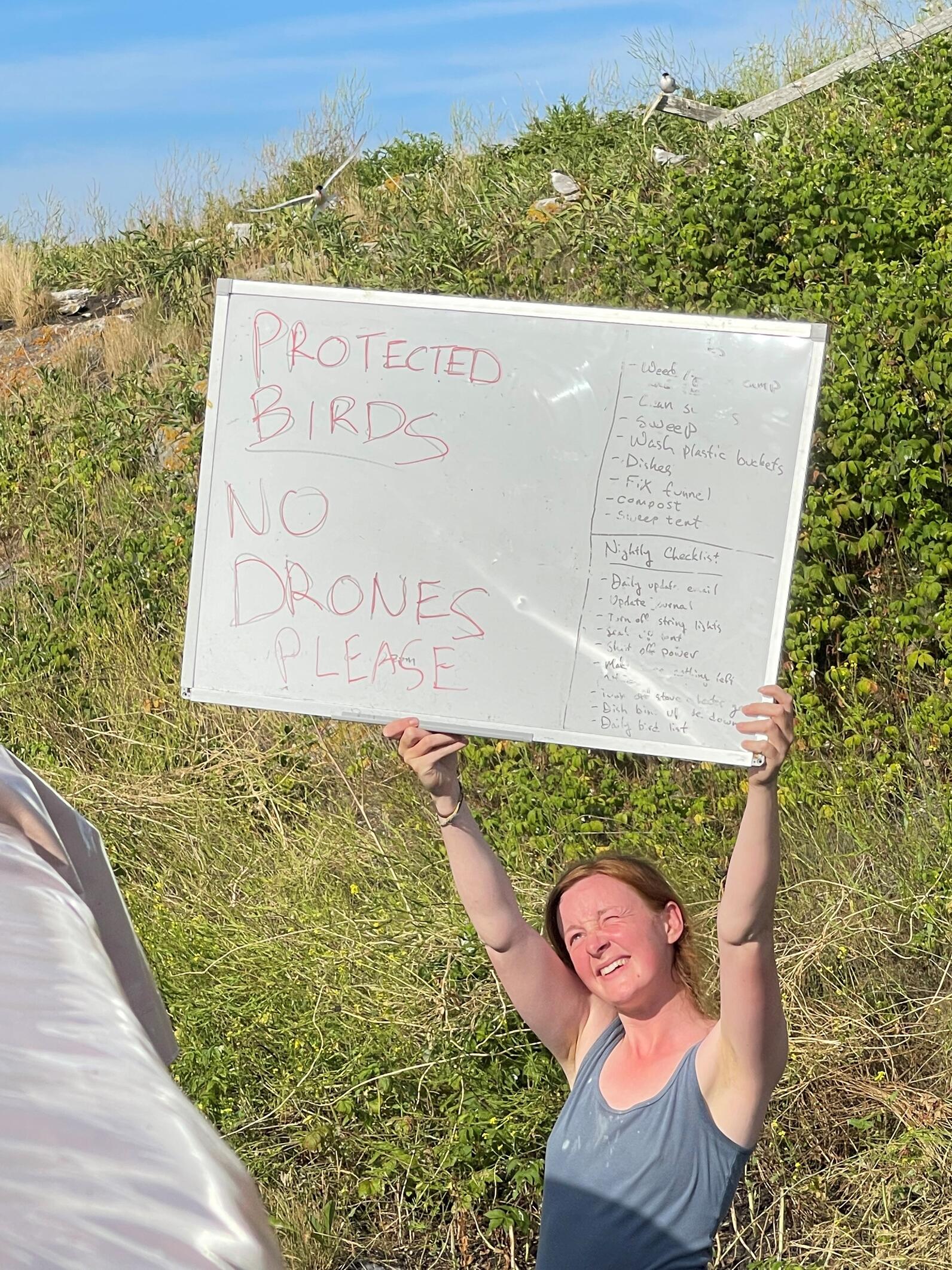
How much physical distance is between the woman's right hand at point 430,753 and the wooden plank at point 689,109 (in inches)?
266

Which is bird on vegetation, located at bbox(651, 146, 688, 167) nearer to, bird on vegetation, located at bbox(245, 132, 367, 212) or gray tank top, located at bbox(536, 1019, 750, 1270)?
bird on vegetation, located at bbox(245, 132, 367, 212)

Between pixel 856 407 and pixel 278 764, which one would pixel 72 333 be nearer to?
pixel 278 764

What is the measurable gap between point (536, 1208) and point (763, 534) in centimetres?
187

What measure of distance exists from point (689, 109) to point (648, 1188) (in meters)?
7.67

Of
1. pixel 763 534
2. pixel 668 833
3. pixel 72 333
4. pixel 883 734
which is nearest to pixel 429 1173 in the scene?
Result: pixel 668 833

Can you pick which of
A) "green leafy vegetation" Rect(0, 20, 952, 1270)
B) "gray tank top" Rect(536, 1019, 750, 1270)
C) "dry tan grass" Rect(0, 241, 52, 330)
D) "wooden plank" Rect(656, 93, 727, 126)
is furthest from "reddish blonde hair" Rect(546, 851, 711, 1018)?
"dry tan grass" Rect(0, 241, 52, 330)

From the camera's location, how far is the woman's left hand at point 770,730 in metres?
2.25

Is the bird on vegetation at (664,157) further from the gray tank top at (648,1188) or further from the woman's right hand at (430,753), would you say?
the gray tank top at (648,1188)

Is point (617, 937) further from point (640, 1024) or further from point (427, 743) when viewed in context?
point (427, 743)

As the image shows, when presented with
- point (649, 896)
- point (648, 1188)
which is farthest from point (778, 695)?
point (648, 1188)

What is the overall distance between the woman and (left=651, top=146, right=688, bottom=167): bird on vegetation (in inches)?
233

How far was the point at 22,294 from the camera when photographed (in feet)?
34.5

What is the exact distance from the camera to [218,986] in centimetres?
422

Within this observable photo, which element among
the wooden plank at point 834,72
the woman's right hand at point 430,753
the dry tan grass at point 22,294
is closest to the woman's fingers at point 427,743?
the woman's right hand at point 430,753
